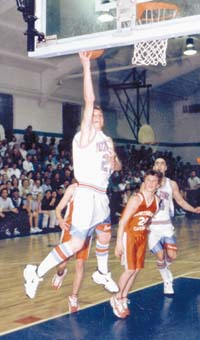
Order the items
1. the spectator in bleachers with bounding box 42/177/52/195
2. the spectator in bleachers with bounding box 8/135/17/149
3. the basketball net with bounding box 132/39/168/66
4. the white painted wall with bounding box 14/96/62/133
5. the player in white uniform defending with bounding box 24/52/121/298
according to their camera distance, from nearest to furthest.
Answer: the player in white uniform defending with bounding box 24/52/121/298, the basketball net with bounding box 132/39/168/66, the spectator in bleachers with bounding box 42/177/52/195, the spectator in bleachers with bounding box 8/135/17/149, the white painted wall with bounding box 14/96/62/133

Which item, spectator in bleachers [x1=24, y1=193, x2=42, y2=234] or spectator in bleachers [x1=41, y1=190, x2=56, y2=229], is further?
spectator in bleachers [x1=41, y1=190, x2=56, y2=229]

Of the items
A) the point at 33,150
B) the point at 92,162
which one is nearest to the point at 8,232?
the point at 33,150

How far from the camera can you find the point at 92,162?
192 inches

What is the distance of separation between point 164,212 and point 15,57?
454 inches

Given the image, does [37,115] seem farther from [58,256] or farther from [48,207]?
[58,256]

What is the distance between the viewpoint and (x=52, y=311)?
524 centimetres

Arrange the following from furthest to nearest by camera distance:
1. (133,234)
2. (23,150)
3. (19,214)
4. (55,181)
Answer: (23,150), (55,181), (19,214), (133,234)

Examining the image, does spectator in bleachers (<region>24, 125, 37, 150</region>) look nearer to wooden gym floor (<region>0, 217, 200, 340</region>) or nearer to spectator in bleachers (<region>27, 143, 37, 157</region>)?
spectator in bleachers (<region>27, 143, 37, 157</region>)

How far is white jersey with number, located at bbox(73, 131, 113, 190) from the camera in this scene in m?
4.88

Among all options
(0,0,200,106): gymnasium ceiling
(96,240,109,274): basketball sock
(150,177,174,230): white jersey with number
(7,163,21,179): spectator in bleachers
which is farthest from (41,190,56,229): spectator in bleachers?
(96,240,109,274): basketball sock

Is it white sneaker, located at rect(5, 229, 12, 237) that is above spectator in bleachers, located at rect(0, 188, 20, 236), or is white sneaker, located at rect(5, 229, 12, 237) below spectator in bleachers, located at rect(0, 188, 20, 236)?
below

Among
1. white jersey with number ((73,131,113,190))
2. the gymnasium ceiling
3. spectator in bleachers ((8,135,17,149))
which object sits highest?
the gymnasium ceiling

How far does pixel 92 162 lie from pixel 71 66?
1329cm

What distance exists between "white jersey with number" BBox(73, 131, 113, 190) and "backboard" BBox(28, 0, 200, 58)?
3.08 ft
